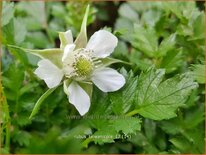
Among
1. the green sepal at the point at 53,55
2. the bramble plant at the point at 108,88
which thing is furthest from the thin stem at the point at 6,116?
the green sepal at the point at 53,55

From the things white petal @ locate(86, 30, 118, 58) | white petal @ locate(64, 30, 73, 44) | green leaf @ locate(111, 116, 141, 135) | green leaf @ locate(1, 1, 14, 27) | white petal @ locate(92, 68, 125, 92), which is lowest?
green leaf @ locate(111, 116, 141, 135)

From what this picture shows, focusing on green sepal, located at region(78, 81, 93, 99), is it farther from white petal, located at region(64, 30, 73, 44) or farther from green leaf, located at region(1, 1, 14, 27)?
green leaf, located at region(1, 1, 14, 27)

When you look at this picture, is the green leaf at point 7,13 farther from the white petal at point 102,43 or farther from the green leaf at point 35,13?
the green leaf at point 35,13

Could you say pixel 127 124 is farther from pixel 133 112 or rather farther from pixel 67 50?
pixel 67 50

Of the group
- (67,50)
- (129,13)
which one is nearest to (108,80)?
(67,50)

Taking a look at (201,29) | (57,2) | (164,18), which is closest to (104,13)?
(57,2)

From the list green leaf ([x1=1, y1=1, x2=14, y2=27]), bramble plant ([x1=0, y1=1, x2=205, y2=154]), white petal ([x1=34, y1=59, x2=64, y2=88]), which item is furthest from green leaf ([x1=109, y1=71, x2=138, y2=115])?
green leaf ([x1=1, y1=1, x2=14, y2=27])

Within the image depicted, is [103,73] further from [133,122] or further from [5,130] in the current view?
[5,130]
